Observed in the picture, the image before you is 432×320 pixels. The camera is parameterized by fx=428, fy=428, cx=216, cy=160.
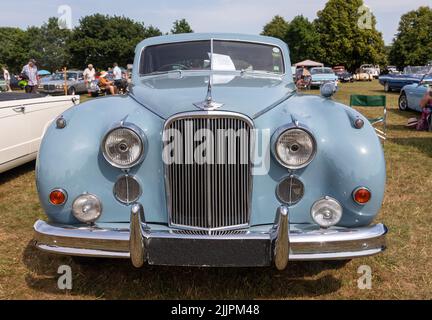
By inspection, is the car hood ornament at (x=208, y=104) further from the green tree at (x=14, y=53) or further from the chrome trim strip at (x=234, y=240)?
the green tree at (x=14, y=53)

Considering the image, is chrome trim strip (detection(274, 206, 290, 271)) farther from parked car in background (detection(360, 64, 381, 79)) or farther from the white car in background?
parked car in background (detection(360, 64, 381, 79))

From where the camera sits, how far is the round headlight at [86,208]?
9.27 ft

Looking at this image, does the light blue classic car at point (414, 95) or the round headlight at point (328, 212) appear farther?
the light blue classic car at point (414, 95)

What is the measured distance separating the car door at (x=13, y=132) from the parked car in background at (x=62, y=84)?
51.6 feet

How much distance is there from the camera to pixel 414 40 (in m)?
53.7

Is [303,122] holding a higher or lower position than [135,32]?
lower

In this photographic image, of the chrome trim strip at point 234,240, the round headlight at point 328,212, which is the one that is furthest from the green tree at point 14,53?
the round headlight at point 328,212

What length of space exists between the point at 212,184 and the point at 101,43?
60.5 meters

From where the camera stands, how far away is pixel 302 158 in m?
2.83

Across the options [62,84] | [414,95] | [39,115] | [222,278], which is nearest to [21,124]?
[39,115]

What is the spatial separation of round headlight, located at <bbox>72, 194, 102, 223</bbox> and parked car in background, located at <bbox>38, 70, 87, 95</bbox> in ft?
63.1

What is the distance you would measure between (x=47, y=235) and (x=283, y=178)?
62.4 inches
